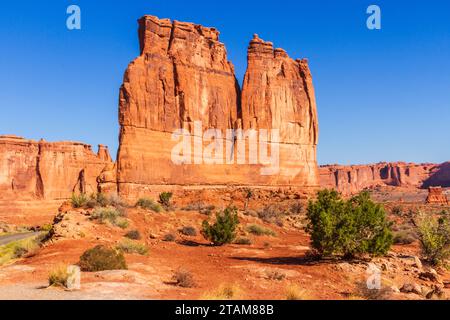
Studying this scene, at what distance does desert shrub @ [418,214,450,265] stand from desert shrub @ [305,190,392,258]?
2437mm

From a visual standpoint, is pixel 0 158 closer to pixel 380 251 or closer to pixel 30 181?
pixel 30 181

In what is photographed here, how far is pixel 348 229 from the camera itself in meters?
12.8

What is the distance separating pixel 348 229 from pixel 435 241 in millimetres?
4397

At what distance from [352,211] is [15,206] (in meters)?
68.0

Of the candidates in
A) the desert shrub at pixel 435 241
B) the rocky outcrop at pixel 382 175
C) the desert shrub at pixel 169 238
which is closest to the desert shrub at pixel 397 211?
the desert shrub at pixel 435 241

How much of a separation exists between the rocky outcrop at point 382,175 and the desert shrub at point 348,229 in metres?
121

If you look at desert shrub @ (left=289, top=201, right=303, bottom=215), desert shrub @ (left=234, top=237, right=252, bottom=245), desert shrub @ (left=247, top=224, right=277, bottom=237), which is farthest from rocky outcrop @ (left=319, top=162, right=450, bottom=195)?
desert shrub @ (left=234, top=237, right=252, bottom=245)

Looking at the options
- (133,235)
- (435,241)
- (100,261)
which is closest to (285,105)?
(133,235)

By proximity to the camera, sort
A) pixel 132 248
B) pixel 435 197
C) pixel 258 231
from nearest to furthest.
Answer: pixel 132 248 < pixel 258 231 < pixel 435 197

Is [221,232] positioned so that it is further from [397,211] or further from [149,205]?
[397,211]

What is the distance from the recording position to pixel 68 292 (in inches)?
311

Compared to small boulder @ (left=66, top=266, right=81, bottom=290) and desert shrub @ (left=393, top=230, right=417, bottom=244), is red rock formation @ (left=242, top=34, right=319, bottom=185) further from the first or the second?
small boulder @ (left=66, top=266, right=81, bottom=290)

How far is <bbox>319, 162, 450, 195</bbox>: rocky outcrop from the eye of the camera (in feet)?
441
